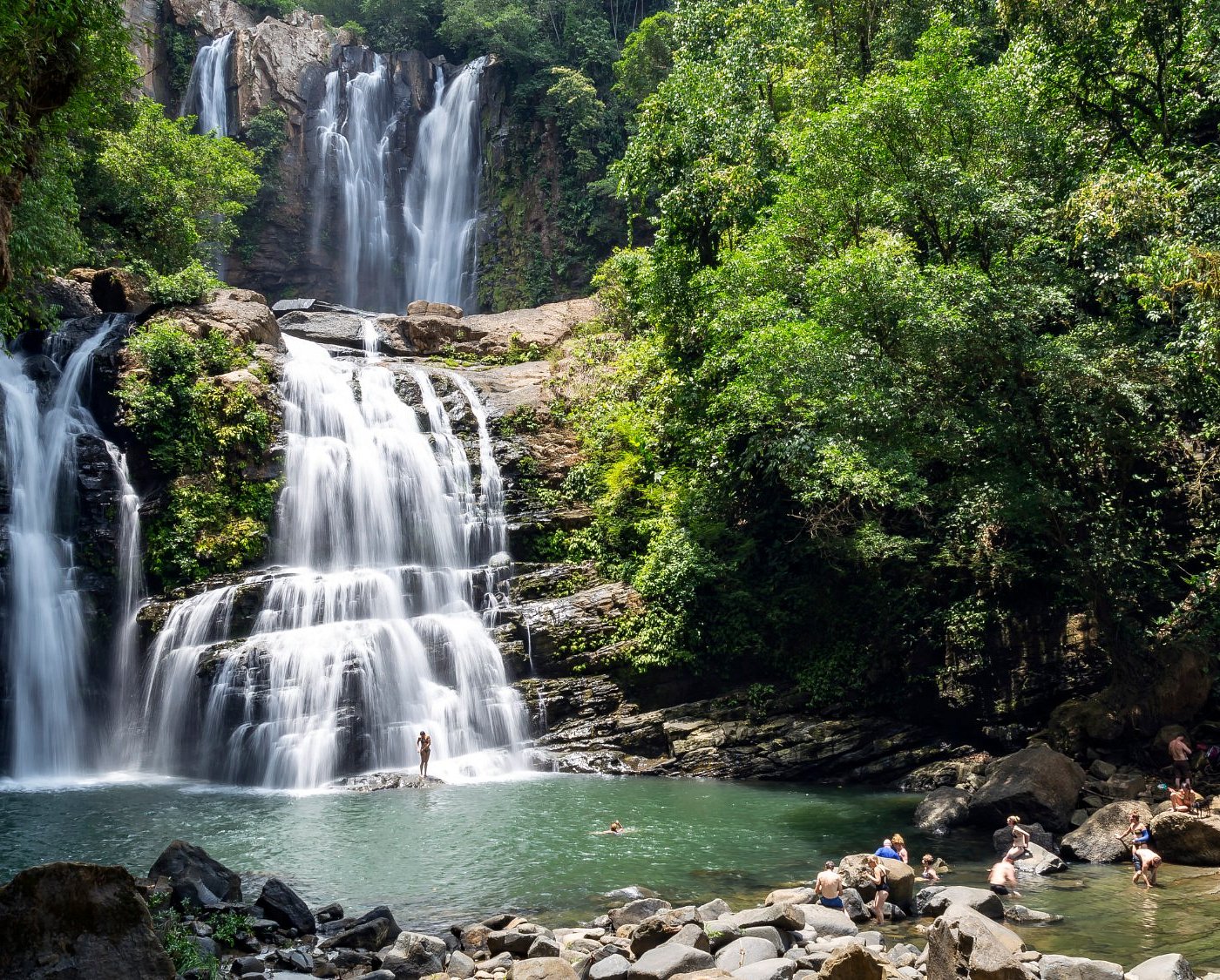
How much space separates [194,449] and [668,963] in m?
20.1

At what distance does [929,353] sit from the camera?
16.3 meters

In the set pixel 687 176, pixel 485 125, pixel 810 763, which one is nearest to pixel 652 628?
pixel 810 763

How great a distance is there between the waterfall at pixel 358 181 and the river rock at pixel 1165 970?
137 ft

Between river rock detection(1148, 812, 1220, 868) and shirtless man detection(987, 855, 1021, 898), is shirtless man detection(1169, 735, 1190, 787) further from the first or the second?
shirtless man detection(987, 855, 1021, 898)

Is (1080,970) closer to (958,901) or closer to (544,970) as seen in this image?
(958,901)

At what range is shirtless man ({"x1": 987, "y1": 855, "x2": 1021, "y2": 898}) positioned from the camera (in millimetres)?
11094

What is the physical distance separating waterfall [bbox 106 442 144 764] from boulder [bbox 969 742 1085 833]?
17039 mm

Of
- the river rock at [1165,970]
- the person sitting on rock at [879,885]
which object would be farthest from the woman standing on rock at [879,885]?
the river rock at [1165,970]

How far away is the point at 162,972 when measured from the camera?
21.1 feet

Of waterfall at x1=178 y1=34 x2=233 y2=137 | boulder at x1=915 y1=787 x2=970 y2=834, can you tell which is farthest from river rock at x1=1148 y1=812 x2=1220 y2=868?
waterfall at x1=178 y1=34 x2=233 y2=137

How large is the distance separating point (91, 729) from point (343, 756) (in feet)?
19.6

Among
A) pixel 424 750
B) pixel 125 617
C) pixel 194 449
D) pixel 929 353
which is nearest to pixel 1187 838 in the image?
pixel 929 353

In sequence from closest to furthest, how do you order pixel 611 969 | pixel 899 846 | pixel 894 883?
pixel 611 969
pixel 894 883
pixel 899 846

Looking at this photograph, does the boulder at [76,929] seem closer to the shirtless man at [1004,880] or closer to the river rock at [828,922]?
the river rock at [828,922]
